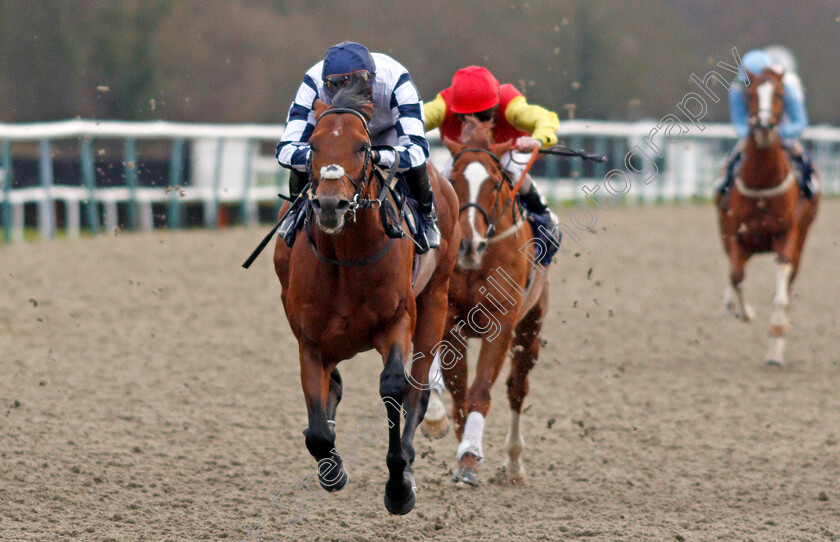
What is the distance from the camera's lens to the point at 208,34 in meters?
21.6

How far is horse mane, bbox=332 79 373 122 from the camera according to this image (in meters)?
3.64

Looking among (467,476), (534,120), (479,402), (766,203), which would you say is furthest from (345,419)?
(766,203)

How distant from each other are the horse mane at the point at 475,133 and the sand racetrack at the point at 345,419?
1489 mm

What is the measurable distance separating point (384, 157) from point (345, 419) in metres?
2.89

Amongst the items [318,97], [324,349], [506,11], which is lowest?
[324,349]

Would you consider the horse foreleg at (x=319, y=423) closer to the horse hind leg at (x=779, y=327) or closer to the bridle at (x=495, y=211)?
the bridle at (x=495, y=211)

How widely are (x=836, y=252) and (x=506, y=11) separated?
332 inches

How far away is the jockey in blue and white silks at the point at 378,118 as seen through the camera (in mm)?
3725

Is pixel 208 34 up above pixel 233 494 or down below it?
above

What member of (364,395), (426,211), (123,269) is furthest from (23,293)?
(426,211)

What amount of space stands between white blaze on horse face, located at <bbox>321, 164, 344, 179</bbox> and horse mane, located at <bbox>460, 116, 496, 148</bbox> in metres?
2.03

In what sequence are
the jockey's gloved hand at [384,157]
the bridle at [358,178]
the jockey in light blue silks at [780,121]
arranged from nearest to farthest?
the bridle at [358,178], the jockey's gloved hand at [384,157], the jockey in light blue silks at [780,121]

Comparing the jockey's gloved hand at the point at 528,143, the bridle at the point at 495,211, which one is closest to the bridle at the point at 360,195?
the bridle at the point at 495,211

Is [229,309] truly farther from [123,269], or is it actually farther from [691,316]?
[691,316]
